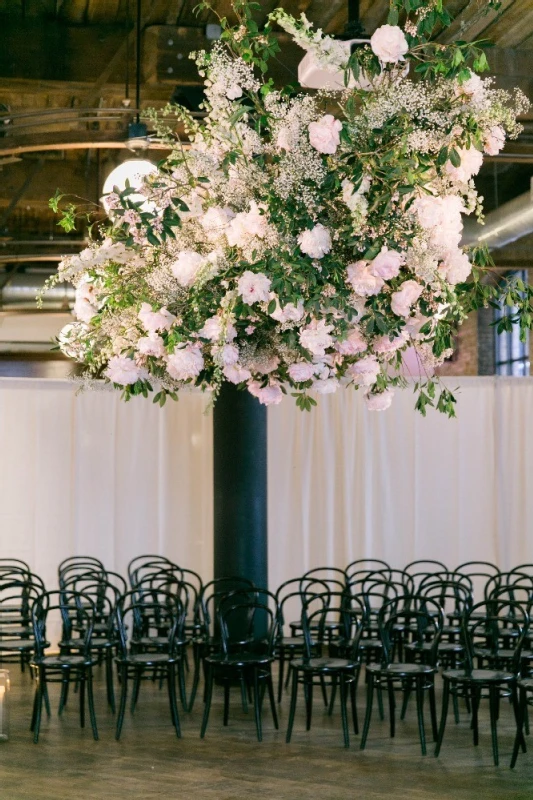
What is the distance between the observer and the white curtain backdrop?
9.54 metres

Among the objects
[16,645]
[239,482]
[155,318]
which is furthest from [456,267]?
[239,482]

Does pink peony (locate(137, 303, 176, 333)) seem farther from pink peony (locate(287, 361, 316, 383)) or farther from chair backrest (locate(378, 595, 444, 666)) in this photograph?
chair backrest (locate(378, 595, 444, 666))

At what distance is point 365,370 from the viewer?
290 cm

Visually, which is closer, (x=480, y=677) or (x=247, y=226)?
(x=247, y=226)

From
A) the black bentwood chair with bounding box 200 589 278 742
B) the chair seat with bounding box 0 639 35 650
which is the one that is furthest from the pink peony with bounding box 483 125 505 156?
the chair seat with bounding box 0 639 35 650

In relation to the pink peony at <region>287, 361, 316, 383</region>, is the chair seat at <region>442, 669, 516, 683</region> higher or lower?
lower

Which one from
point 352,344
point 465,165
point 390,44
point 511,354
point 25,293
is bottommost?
point 352,344

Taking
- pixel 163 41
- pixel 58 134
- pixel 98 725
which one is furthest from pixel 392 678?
pixel 163 41

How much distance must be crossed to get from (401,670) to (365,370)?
11.7 ft

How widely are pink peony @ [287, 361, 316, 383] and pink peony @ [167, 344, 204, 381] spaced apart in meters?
0.25

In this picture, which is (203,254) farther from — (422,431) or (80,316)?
(422,431)

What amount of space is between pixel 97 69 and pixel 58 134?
1520 millimetres

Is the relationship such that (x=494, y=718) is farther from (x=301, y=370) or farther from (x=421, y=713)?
(x=301, y=370)

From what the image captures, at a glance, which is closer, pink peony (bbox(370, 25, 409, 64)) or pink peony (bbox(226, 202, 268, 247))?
pink peony (bbox(370, 25, 409, 64))
